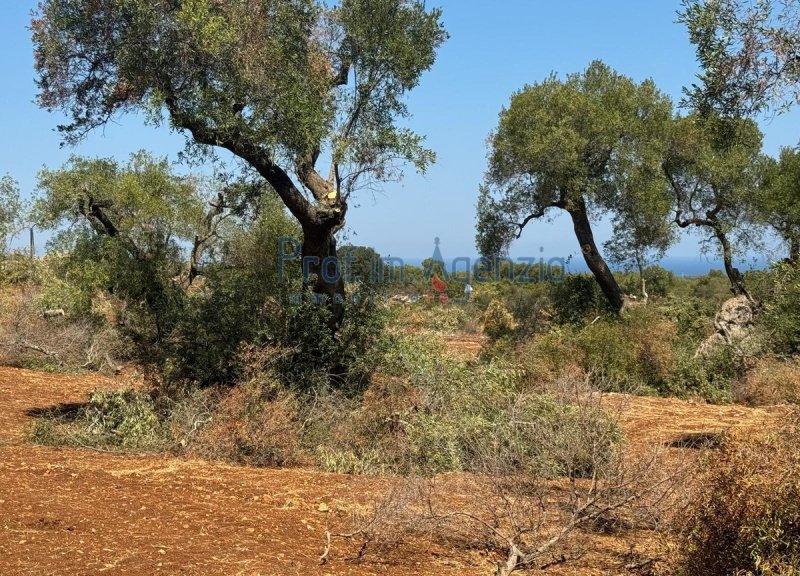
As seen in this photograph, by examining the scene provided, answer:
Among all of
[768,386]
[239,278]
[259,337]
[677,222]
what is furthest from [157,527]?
[677,222]

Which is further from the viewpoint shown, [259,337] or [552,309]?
[552,309]

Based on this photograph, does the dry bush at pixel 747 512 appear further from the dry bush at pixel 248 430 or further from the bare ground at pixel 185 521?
the dry bush at pixel 248 430

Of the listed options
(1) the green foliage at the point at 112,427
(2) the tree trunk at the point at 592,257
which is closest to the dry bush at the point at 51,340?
(1) the green foliage at the point at 112,427

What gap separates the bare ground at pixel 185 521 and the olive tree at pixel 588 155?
13745mm

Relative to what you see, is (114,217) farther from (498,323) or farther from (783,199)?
(783,199)

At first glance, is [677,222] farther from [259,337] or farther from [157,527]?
[157,527]

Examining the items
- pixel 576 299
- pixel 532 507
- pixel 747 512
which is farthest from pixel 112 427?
pixel 576 299

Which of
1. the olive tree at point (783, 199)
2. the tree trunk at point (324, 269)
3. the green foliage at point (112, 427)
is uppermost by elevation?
the olive tree at point (783, 199)

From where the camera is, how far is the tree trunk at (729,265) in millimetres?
20094

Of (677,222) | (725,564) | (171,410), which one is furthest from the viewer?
(677,222)

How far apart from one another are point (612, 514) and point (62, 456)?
5410 mm

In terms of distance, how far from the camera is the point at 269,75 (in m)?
9.74

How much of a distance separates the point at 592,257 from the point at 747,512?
1696cm

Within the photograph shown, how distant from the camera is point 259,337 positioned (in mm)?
10578
